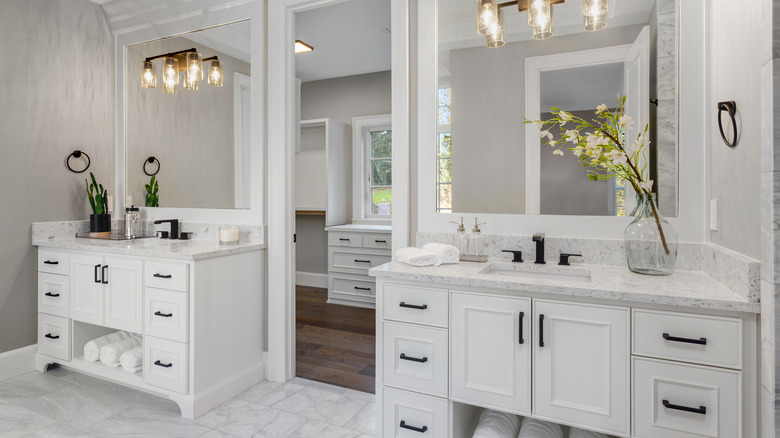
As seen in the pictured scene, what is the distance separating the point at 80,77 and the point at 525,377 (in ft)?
11.5

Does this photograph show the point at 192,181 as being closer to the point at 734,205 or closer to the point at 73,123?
the point at 73,123

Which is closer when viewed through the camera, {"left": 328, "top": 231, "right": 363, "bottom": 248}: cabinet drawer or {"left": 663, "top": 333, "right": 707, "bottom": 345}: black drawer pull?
{"left": 663, "top": 333, "right": 707, "bottom": 345}: black drawer pull

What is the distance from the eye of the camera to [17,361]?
106 inches

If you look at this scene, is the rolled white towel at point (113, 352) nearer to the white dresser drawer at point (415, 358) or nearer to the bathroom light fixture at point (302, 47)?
the white dresser drawer at point (415, 358)

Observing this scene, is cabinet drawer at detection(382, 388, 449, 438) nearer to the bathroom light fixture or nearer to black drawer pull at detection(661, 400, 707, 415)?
black drawer pull at detection(661, 400, 707, 415)

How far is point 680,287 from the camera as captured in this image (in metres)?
1.42

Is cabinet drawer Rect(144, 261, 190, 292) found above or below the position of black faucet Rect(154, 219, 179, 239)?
below

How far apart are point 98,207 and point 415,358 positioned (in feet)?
8.74

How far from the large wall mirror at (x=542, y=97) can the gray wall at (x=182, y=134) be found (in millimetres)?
1453

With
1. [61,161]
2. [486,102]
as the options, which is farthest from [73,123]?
[486,102]

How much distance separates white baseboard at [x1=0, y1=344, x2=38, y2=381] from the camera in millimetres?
2621

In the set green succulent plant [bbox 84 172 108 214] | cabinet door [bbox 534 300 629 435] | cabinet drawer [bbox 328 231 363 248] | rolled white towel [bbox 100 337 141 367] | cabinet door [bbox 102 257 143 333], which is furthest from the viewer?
cabinet drawer [bbox 328 231 363 248]

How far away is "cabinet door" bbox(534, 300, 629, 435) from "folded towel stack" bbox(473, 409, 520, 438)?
0.78 feet

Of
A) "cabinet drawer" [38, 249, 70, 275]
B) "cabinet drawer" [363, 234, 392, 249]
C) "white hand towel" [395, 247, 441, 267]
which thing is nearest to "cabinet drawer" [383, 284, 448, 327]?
"white hand towel" [395, 247, 441, 267]
